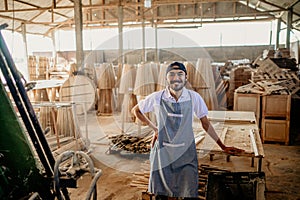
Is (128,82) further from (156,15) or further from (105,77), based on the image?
(156,15)

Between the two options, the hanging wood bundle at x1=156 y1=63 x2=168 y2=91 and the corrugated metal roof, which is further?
the corrugated metal roof

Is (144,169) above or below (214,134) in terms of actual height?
below

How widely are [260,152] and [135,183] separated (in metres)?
1.32

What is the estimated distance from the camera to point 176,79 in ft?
6.98

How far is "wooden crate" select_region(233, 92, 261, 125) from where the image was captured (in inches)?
203

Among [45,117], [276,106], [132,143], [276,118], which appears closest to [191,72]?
[276,106]

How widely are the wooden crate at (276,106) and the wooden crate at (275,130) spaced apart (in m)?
0.11

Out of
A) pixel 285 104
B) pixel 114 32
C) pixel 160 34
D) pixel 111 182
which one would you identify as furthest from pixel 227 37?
pixel 111 182

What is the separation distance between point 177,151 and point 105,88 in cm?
518

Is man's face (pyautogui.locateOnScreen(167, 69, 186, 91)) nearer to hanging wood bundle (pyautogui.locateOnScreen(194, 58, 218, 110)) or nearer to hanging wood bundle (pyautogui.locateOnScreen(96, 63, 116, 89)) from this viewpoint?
hanging wood bundle (pyautogui.locateOnScreen(194, 58, 218, 110))

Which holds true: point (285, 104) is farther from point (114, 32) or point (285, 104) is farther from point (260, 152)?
point (114, 32)

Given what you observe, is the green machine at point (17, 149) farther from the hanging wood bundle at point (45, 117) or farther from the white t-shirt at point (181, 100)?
the hanging wood bundle at point (45, 117)

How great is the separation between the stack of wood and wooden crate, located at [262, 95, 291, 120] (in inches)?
147

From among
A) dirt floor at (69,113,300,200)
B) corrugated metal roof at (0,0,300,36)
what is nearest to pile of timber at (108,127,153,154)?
dirt floor at (69,113,300,200)
